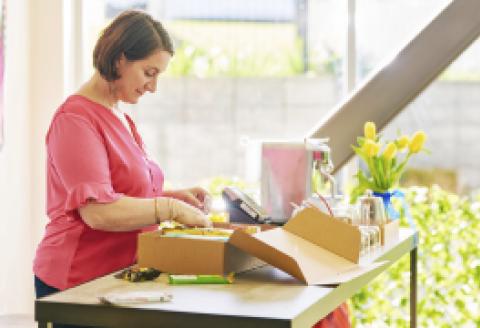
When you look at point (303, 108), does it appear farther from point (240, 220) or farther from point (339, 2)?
point (240, 220)

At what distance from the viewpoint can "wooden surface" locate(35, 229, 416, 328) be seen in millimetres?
1688

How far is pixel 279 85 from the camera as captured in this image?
409 cm

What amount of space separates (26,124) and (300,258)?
2163mm

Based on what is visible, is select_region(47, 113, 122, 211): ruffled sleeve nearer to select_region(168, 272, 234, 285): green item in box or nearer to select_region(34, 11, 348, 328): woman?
select_region(34, 11, 348, 328): woman

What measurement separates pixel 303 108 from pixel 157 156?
71 centimetres

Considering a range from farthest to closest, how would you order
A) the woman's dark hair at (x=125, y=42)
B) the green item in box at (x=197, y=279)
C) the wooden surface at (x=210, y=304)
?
the woman's dark hair at (x=125, y=42) → the green item in box at (x=197, y=279) → the wooden surface at (x=210, y=304)

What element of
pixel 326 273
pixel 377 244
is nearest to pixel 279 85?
pixel 377 244

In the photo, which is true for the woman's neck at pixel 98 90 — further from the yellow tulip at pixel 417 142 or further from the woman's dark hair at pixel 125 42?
the yellow tulip at pixel 417 142

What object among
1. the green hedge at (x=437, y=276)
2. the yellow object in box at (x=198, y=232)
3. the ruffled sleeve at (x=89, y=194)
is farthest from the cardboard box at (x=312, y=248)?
the green hedge at (x=437, y=276)

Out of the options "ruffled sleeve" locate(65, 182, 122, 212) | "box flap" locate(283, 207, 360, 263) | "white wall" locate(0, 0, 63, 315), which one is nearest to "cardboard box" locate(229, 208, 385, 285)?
"box flap" locate(283, 207, 360, 263)

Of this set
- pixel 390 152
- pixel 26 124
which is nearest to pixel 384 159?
pixel 390 152

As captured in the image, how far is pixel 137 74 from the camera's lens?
243 cm

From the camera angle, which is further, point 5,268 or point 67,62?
point 67,62

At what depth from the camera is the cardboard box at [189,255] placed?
2.03 meters
